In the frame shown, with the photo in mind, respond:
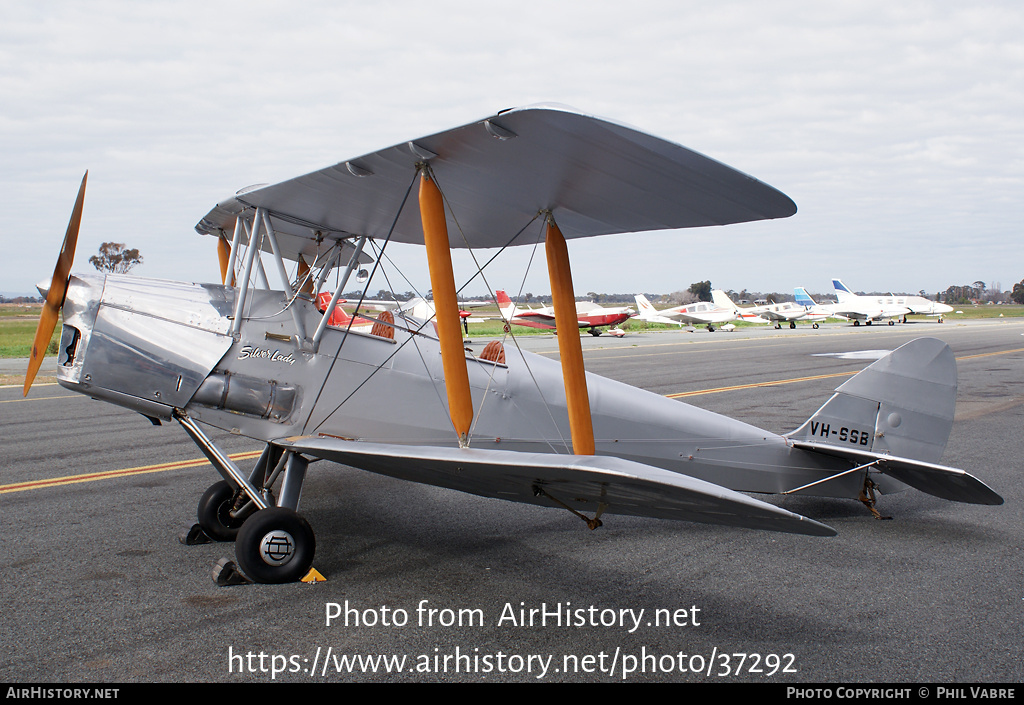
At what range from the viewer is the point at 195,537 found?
494 centimetres

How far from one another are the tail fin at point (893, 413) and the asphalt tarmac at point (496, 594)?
62cm

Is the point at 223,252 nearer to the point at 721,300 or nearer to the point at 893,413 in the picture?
the point at 893,413

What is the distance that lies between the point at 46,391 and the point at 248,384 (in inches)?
475

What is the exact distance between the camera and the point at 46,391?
13906mm

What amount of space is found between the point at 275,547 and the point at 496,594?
132 centimetres

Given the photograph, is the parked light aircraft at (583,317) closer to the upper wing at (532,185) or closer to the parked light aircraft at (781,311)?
the parked light aircraft at (781,311)

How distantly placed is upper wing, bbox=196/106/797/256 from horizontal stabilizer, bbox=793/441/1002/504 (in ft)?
7.32

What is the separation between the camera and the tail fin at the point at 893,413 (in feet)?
17.9

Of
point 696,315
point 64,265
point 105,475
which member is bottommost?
point 105,475

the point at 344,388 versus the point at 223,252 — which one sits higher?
the point at 223,252

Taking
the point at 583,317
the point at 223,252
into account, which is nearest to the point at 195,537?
the point at 223,252

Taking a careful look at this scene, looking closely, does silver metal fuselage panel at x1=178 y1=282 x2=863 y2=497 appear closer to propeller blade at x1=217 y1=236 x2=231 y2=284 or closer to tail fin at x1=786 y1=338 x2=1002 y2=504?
tail fin at x1=786 y1=338 x2=1002 y2=504
